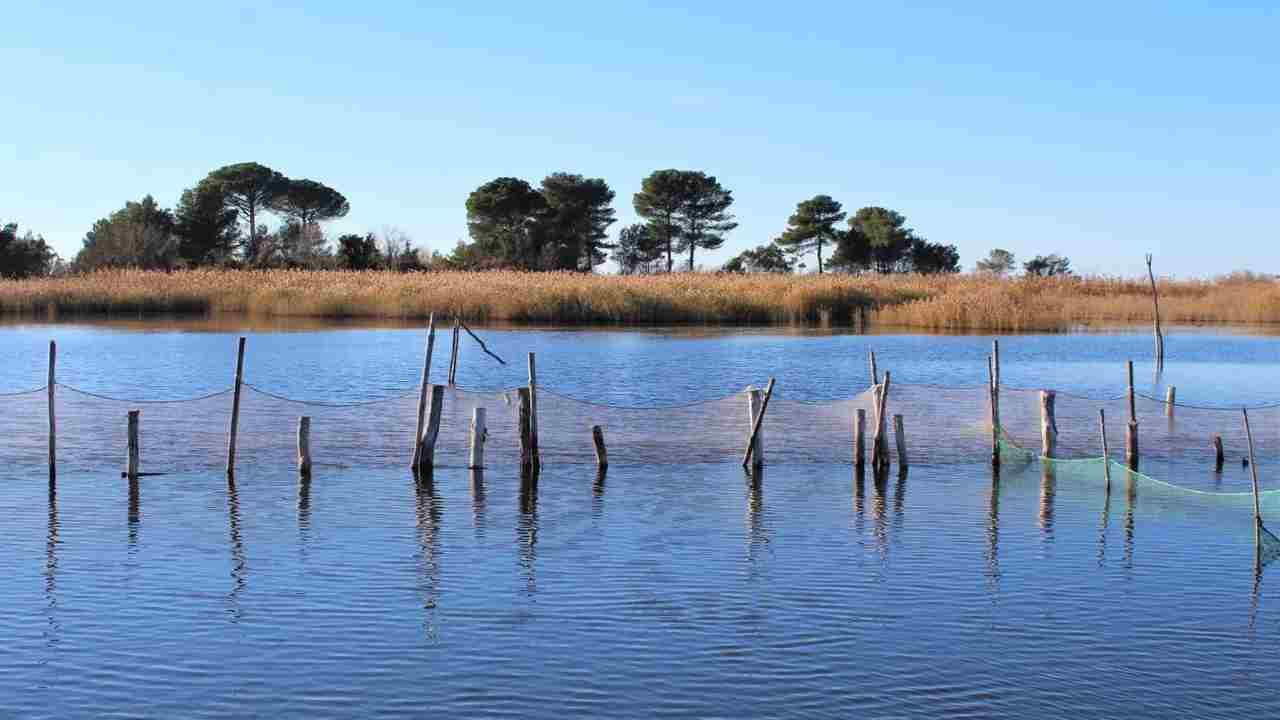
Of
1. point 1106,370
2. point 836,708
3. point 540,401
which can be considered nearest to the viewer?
point 836,708

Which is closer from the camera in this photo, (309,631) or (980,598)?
(309,631)

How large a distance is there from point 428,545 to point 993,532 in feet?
19.0

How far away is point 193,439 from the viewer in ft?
72.1

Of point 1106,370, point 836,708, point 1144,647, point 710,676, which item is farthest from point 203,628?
point 1106,370

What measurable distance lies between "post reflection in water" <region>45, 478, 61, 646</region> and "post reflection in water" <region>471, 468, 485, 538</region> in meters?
4.01

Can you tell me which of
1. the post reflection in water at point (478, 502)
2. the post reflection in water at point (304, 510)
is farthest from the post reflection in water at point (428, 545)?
the post reflection in water at point (304, 510)

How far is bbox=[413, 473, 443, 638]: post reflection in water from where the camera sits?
1190cm

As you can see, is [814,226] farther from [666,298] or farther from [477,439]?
[477,439]

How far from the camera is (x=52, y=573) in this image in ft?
42.1

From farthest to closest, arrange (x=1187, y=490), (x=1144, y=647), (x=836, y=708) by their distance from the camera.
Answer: (x=1187, y=490) → (x=1144, y=647) → (x=836, y=708)

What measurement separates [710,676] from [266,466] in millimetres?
10817

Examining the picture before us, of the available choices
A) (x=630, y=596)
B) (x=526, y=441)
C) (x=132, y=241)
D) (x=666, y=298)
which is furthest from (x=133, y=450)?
(x=132, y=241)

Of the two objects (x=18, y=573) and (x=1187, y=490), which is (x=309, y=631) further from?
(x=1187, y=490)

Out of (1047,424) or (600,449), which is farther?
(1047,424)
